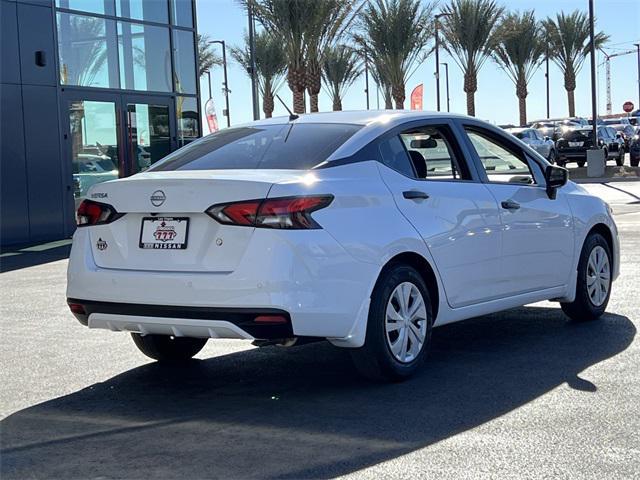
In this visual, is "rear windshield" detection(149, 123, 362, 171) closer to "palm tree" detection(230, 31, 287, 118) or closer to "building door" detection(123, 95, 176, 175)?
"building door" detection(123, 95, 176, 175)

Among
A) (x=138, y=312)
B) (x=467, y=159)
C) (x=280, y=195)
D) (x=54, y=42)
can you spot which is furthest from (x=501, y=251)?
(x=54, y=42)

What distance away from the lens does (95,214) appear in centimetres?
615

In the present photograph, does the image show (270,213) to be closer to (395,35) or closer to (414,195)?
(414,195)

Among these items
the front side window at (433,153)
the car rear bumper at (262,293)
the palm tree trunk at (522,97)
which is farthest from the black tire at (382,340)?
the palm tree trunk at (522,97)

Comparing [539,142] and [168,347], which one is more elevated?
[539,142]

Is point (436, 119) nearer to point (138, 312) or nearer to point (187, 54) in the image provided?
point (138, 312)

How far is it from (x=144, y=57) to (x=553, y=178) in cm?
1540

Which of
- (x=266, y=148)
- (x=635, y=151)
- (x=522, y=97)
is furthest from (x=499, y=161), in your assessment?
(x=522, y=97)

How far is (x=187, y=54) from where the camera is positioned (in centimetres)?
2317

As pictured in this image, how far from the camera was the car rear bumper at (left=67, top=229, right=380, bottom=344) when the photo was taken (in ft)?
18.1

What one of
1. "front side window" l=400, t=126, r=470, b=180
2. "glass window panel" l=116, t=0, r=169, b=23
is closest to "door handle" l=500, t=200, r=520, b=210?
"front side window" l=400, t=126, r=470, b=180

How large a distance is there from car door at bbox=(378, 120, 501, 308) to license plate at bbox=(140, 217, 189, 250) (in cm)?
124

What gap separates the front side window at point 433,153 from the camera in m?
6.66

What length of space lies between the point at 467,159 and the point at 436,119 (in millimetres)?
343
